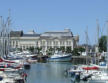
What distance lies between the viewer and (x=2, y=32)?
80188mm

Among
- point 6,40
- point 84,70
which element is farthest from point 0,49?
point 84,70

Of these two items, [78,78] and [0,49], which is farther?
[0,49]

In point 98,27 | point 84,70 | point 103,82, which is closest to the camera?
point 103,82

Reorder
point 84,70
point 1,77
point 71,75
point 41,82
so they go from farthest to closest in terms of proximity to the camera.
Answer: point 71,75 < point 84,70 < point 41,82 < point 1,77

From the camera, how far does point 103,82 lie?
40.6 metres

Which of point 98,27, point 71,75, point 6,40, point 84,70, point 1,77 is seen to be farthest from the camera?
point 6,40

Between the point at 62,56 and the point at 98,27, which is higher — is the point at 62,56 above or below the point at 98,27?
below

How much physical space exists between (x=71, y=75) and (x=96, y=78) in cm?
1551

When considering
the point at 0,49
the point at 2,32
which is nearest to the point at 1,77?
the point at 0,49

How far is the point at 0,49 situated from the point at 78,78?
27601mm

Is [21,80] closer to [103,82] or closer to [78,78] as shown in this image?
[103,82]

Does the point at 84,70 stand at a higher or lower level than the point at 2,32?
lower

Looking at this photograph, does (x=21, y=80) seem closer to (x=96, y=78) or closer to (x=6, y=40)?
(x=96, y=78)

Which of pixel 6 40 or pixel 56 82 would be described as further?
pixel 6 40
